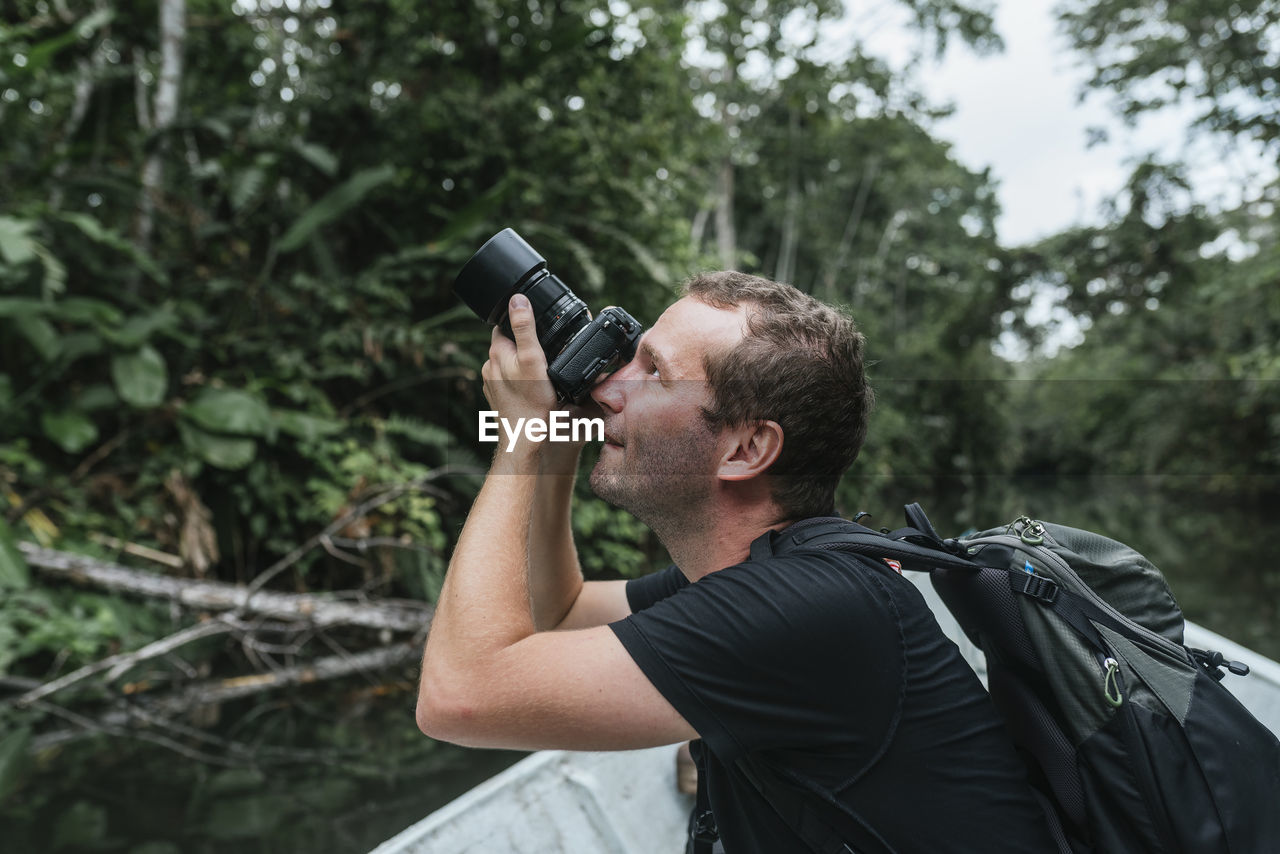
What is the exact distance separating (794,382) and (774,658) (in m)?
0.42

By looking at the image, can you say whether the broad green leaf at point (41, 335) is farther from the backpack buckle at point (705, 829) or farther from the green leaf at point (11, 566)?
the backpack buckle at point (705, 829)

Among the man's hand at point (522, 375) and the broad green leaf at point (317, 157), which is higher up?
the broad green leaf at point (317, 157)

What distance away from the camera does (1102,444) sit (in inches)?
855

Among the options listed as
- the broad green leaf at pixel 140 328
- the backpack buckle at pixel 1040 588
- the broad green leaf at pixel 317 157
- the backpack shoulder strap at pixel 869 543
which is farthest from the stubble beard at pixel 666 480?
the broad green leaf at pixel 317 157

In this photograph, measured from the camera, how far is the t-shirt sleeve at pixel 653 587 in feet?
5.17

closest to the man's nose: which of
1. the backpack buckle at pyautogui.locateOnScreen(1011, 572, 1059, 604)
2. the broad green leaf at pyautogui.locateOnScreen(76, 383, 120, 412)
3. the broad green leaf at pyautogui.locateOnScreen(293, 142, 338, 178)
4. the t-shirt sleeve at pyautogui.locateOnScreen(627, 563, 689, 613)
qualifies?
the t-shirt sleeve at pyautogui.locateOnScreen(627, 563, 689, 613)

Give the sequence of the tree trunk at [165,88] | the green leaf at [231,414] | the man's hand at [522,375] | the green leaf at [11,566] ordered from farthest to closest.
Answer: the tree trunk at [165,88], the green leaf at [231,414], the green leaf at [11,566], the man's hand at [522,375]

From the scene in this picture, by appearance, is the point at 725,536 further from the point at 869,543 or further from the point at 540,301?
the point at 540,301

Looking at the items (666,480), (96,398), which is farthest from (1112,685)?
(96,398)

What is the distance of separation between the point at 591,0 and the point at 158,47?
135 inches

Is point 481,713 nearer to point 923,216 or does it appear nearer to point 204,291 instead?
point 204,291

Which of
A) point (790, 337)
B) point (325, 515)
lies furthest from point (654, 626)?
point (325, 515)

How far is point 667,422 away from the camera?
4.01 feet

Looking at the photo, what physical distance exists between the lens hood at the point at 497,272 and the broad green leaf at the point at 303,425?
3682mm
